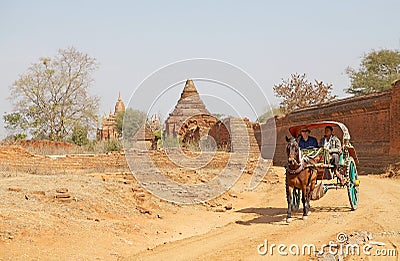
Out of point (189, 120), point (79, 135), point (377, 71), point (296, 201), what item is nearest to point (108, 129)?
point (79, 135)

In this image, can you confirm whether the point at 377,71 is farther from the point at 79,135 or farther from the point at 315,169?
the point at 315,169

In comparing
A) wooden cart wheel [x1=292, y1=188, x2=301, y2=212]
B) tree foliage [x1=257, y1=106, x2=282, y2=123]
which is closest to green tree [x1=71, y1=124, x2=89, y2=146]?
tree foliage [x1=257, y1=106, x2=282, y2=123]

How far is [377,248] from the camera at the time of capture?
22.0 feet

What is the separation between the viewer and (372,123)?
67.8 feet

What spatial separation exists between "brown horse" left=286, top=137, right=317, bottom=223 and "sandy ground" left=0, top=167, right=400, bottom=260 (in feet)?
1.63

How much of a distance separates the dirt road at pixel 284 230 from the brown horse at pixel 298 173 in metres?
0.49

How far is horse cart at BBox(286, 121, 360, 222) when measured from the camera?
367 inches

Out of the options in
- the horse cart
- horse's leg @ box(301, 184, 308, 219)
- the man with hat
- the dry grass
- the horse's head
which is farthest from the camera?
the dry grass

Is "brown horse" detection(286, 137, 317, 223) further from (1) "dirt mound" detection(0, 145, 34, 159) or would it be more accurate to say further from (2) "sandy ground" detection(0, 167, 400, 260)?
(1) "dirt mound" detection(0, 145, 34, 159)

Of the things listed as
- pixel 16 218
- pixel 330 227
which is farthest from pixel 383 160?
pixel 16 218

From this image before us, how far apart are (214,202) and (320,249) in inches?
242

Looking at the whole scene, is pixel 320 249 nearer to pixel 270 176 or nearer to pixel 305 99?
pixel 270 176

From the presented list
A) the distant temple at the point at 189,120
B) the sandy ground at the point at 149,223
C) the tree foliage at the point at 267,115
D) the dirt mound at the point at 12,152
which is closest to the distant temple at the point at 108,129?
the distant temple at the point at 189,120

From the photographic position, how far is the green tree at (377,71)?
1576 inches
